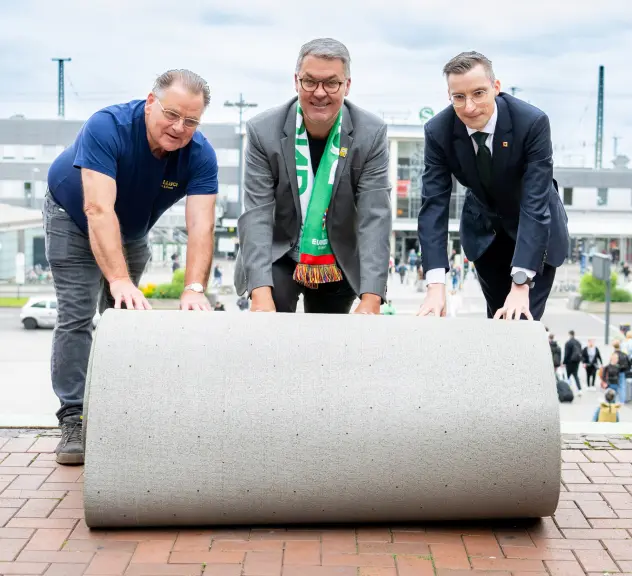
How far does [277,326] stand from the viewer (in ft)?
12.0

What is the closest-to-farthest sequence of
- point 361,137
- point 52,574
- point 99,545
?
point 52,574 → point 99,545 → point 361,137

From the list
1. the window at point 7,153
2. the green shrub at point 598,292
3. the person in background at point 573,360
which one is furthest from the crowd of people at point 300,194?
the window at point 7,153

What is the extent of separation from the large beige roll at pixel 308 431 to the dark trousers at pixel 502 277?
112cm

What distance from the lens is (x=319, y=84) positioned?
4129mm

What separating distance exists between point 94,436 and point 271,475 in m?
0.68

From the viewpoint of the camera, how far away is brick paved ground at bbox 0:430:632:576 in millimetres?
3217

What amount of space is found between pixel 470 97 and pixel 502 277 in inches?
44.5

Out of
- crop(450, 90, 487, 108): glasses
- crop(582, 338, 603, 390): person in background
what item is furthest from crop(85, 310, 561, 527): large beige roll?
crop(582, 338, 603, 390): person in background

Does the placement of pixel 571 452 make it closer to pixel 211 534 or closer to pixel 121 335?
pixel 211 534

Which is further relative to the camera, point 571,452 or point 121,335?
point 571,452

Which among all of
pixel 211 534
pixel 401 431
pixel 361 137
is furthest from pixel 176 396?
pixel 361 137

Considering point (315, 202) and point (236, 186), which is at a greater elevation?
point (236, 186)

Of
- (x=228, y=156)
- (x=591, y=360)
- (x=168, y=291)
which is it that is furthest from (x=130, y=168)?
(x=228, y=156)

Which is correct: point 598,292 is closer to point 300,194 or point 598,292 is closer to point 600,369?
point 600,369
